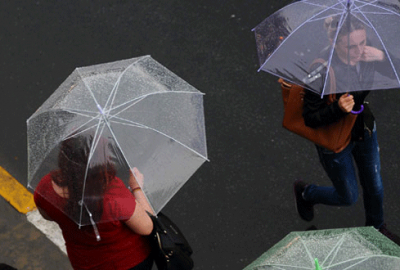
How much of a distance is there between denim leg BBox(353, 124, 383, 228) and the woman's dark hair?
1813 mm

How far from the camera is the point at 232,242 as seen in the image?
5215 millimetres

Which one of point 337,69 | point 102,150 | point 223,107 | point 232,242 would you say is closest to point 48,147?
point 102,150

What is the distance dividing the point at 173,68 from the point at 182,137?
8.01ft

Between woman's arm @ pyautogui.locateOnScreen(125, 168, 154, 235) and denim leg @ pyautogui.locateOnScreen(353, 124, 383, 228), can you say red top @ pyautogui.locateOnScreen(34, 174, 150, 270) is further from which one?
denim leg @ pyautogui.locateOnScreen(353, 124, 383, 228)

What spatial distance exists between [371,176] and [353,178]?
5.8 inches

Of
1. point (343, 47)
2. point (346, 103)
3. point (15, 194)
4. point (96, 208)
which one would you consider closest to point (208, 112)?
point (15, 194)

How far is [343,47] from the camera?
154 inches

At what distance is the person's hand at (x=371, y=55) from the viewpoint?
3.90 metres

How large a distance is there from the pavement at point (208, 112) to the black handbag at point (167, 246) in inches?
45.8

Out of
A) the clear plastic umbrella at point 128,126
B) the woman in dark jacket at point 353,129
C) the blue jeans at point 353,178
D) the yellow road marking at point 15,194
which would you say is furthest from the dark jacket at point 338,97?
the yellow road marking at point 15,194

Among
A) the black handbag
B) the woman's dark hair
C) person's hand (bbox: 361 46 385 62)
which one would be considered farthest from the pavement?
the woman's dark hair

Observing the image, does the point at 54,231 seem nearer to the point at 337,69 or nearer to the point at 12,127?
the point at 12,127

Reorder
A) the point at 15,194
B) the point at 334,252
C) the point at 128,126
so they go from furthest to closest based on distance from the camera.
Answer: the point at 15,194, the point at 128,126, the point at 334,252

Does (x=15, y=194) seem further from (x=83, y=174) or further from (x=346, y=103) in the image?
(x=346, y=103)
